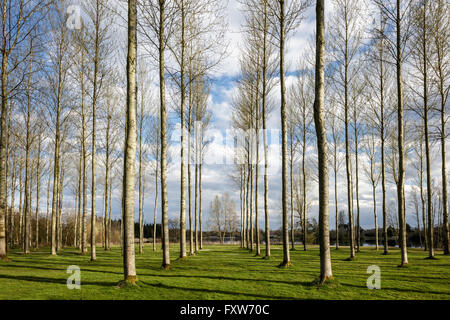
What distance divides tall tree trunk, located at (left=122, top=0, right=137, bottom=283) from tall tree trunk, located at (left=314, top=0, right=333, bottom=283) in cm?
443

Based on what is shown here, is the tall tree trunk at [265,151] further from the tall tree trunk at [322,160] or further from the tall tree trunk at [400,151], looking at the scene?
the tall tree trunk at [322,160]

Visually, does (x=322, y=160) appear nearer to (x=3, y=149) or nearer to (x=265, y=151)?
(x=265, y=151)

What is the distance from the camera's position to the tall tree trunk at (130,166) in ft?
23.3

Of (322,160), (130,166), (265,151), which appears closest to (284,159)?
(322,160)

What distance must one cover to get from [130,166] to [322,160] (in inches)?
185

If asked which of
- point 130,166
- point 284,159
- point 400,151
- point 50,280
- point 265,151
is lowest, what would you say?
point 50,280

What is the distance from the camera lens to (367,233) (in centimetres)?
8069

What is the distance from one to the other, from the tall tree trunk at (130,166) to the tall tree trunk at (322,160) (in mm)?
4433

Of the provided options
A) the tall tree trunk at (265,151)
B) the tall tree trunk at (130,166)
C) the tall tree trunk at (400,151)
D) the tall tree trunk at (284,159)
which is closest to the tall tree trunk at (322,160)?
the tall tree trunk at (284,159)

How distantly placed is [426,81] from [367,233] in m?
74.2

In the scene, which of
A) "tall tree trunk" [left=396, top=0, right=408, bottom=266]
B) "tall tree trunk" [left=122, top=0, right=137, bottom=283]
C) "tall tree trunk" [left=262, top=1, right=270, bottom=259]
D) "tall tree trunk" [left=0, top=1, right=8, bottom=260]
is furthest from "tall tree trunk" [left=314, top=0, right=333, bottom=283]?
"tall tree trunk" [left=0, top=1, right=8, bottom=260]

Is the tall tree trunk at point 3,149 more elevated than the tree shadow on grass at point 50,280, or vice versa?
the tall tree trunk at point 3,149

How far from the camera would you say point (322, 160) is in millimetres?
7621
